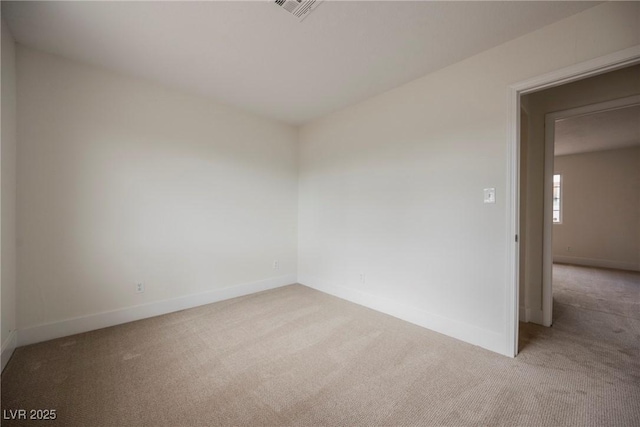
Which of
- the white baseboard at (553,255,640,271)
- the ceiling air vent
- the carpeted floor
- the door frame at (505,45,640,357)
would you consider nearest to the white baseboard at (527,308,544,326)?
the carpeted floor

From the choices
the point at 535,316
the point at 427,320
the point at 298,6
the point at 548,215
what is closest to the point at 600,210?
the point at 548,215

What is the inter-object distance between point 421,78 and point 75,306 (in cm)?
425

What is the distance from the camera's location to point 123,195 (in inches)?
105

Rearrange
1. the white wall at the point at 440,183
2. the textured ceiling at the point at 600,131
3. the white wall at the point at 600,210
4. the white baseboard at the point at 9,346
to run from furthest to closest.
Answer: the white wall at the point at 600,210
the textured ceiling at the point at 600,131
the white wall at the point at 440,183
the white baseboard at the point at 9,346

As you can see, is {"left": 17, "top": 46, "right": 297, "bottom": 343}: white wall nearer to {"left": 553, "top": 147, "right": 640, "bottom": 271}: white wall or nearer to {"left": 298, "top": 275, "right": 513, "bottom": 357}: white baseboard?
{"left": 298, "top": 275, "right": 513, "bottom": 357}: white baseboard

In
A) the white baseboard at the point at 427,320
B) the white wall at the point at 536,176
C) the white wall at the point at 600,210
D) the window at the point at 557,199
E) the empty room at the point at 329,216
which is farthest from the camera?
the window at the point at 557,199

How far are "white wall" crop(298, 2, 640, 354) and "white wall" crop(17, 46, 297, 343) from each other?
55.7 inches

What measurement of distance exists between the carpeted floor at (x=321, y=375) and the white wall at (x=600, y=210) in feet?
13.5

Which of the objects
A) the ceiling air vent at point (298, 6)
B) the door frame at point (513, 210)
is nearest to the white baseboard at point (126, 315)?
the door frame at point (513, 210)

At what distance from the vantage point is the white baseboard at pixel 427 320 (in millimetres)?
2207

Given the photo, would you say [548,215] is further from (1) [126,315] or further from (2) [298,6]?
(1) [126,315]

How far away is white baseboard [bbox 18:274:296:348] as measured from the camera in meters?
2.25

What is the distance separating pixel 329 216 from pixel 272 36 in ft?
7.77

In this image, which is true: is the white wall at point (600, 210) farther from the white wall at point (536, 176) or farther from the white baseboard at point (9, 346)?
the white baseboard at point (9, 346)
